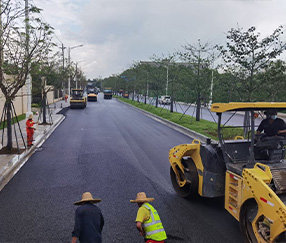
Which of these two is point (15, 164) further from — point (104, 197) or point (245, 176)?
point (245, 176)

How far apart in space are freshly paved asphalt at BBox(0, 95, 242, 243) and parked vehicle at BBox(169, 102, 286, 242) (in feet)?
1.84

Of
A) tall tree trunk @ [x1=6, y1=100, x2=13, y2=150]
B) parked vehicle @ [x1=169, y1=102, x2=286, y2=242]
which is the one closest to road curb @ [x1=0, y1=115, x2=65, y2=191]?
tall tree trunk @ [x1=6, y1=100, x2=13, y2=150]

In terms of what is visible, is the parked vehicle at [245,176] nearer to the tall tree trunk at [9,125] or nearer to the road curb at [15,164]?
the road curb at [15,164]

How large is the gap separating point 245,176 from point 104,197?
3.87 meters

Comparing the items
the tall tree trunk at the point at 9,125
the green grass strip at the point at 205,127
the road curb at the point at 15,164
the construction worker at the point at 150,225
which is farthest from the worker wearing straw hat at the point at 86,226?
the tall tree trunk at the point at 9,125

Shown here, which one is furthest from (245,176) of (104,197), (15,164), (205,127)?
(205,127)

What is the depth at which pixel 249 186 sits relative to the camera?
477cm

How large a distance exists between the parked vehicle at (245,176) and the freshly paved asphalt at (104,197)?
0.56m

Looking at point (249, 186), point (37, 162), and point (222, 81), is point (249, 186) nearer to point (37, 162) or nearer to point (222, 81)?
point (37, 162)

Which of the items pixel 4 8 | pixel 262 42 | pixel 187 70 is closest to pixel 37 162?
pixel 4 8

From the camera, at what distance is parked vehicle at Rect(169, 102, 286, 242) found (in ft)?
14.3

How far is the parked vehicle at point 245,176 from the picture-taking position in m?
4.35

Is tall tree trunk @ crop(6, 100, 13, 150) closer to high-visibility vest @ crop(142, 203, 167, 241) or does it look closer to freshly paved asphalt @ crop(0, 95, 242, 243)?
freshly paved asphalt @ crop(0, 95, 242, 243)

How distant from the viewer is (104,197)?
7457 mm
